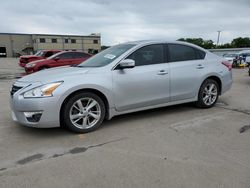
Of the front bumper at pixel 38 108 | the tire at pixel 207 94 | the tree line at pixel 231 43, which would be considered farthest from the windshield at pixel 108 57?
the tree line at pixel 231 43

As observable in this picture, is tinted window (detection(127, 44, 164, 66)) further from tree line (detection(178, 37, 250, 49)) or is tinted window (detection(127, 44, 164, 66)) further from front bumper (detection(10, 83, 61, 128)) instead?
tree line (detection(178, 37, 250, 49))

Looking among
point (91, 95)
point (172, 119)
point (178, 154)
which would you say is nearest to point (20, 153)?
point (91, 95)

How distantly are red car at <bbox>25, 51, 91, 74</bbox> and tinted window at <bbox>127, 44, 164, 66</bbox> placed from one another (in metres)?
7.00

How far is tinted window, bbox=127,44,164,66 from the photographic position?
441 cm

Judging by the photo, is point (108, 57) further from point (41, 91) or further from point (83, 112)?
point (41, 91)

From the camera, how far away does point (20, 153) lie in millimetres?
3217

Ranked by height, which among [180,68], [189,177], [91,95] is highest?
[180,68]

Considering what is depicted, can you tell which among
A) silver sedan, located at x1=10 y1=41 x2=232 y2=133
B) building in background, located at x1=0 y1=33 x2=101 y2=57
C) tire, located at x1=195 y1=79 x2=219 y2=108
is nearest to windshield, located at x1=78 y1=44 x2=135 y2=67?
silver sedan, located at x1=10 y1=41 x2=232 y2=133

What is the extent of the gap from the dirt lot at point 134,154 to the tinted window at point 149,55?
1.13 m

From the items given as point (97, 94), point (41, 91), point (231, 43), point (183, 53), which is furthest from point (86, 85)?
point (231, 43)

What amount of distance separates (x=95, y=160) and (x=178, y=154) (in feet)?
3.63

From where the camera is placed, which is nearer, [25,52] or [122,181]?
[122,181]

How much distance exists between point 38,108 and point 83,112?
0.71 metres

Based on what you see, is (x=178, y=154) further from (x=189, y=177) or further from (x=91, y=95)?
(x=91, y=95)
